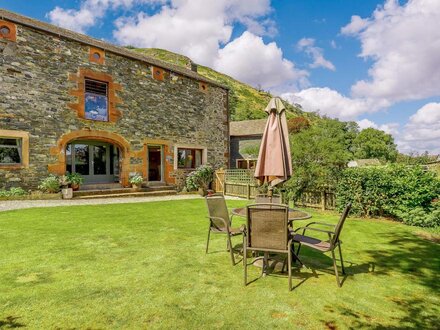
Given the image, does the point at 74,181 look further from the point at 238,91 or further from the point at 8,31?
the point at 238,91

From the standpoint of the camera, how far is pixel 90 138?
46.1ft

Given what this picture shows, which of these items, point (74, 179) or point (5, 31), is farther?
point (74, 179)


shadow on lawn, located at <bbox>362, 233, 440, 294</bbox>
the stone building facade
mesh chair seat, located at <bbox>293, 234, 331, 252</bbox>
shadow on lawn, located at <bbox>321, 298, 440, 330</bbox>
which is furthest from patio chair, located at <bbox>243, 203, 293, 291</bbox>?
the stone building facade

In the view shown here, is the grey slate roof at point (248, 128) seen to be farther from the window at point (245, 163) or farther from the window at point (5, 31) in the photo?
the window at point (5, 31)

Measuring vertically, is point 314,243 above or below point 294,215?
below

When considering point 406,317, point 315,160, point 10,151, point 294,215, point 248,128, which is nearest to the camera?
point 406,317

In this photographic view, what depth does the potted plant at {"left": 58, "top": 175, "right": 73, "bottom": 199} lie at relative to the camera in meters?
12.4

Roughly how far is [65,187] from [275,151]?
11066 millimetres

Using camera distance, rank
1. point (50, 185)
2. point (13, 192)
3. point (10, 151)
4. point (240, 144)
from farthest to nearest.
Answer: point (240, 144)
point (50, 185)
point (10, 151)
point (13, 192)

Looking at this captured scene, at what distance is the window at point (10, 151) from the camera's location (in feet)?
38.4

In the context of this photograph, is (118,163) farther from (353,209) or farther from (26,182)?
(353,209)

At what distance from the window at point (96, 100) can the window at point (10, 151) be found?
10.3 ft

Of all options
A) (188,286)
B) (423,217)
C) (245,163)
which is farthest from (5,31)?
(245,163)

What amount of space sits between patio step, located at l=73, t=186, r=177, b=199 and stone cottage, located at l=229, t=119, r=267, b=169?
442 inches
